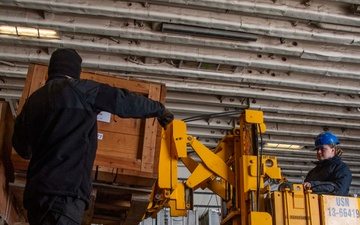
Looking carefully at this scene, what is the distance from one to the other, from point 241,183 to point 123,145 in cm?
204

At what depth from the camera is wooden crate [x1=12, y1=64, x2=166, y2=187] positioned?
16.7 ft

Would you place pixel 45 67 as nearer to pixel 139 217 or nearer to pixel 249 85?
pixel 139 217

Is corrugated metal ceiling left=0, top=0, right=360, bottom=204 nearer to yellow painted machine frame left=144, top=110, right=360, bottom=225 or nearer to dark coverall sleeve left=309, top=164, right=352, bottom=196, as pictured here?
yellow painted machine frame left=144, top=110, right=360, bottom=225

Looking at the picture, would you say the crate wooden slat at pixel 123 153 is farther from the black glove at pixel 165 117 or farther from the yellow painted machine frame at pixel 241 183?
the yellow painted machine frame at pixel 241 183

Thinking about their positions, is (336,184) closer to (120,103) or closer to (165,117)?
(165,117)

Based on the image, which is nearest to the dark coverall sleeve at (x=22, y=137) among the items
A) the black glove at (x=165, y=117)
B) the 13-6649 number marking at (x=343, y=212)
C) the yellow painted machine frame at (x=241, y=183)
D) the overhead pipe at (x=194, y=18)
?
the black glove at (x=165, y=117)

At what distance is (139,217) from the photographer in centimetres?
632

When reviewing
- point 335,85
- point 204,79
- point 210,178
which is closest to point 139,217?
point 210,178

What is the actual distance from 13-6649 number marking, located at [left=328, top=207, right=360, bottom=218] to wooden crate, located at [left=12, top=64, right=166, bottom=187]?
2636 mm

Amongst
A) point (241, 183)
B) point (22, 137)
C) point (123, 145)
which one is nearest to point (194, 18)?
point (241, 183)

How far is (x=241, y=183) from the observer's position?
21.5 ft

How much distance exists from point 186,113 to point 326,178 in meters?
3.82

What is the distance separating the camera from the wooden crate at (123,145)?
201 inches

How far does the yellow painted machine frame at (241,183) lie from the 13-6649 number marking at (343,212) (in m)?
0.03
